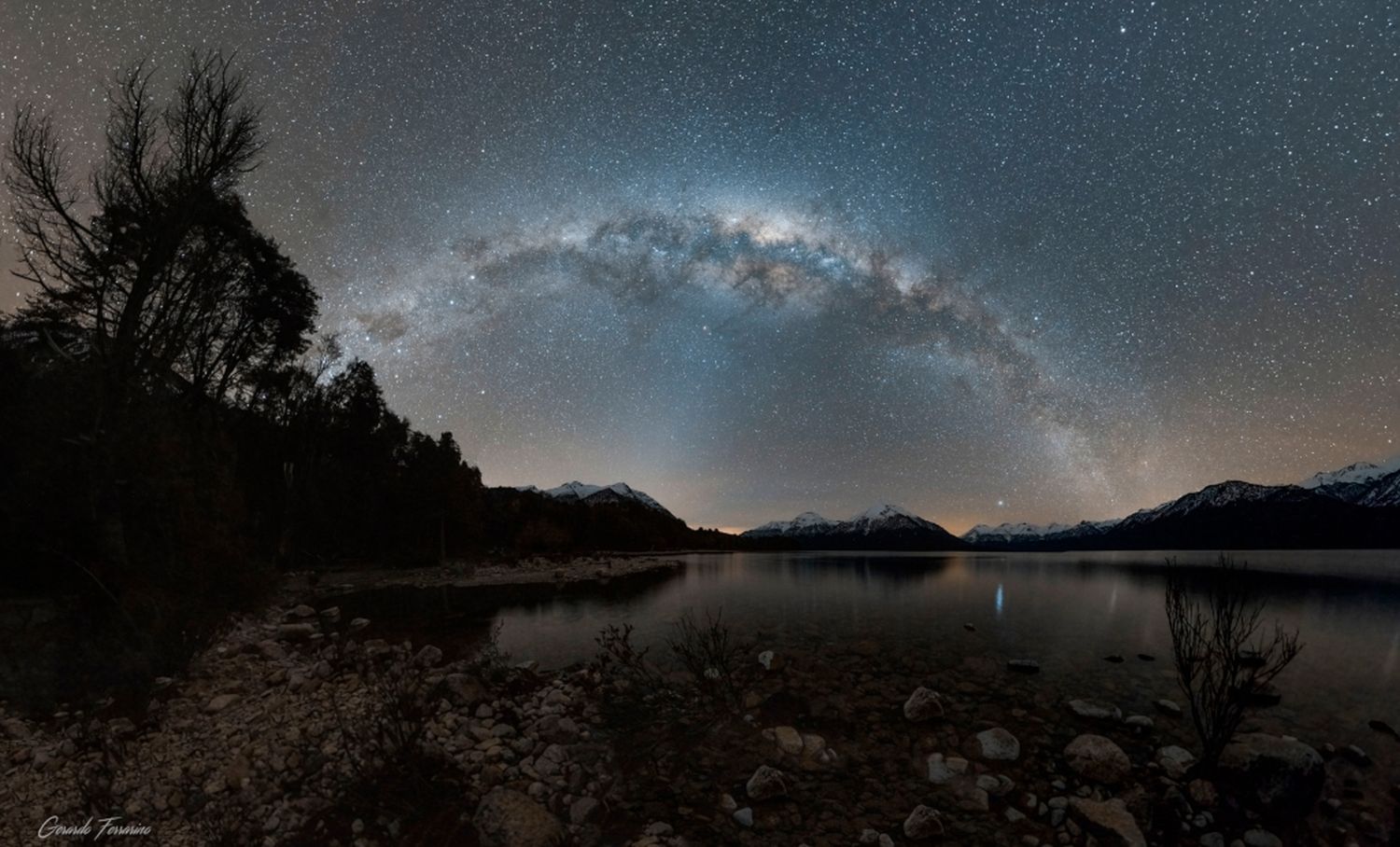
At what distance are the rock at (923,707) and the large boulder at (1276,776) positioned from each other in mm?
3749

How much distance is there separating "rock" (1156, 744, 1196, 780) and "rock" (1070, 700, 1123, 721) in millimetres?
1330

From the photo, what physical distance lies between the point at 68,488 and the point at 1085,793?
61.7 ft

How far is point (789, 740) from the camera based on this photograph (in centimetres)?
832

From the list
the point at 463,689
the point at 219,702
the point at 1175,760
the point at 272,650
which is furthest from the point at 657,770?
the point at 272,650

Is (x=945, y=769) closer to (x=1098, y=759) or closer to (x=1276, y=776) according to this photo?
(x=1098, y=759)

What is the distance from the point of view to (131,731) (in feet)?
27.0

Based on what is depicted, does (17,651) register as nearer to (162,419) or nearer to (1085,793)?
(162,419)

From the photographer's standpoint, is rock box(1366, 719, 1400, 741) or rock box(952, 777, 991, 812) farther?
rock box(1366, 719, 1400, 741)

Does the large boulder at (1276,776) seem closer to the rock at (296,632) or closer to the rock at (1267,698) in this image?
the rock at (1267,698)

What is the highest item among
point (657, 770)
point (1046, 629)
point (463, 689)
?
point (463, 689)

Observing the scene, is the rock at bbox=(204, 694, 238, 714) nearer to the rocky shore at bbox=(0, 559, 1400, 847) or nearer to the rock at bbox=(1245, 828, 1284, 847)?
the rocky shore at bbox=(0, 559, 1400, 847)

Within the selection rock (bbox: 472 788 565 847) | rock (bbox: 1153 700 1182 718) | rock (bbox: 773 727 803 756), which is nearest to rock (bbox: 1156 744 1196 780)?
rock (bbox: 1153 700 1182 718)

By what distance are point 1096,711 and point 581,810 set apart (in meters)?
9.52

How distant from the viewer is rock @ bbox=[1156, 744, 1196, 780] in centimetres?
755
